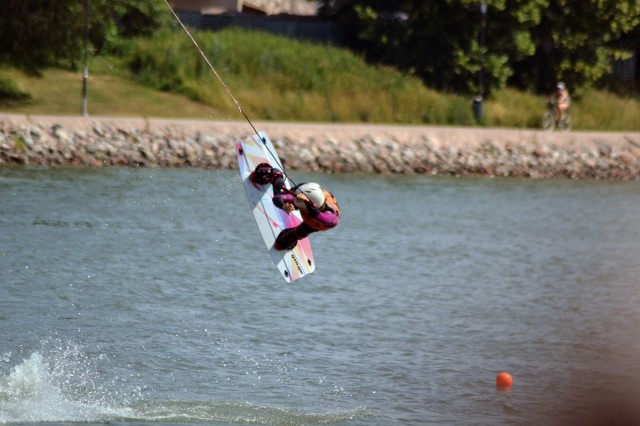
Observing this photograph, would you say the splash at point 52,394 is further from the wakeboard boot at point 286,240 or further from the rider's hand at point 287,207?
the rider's hand at point 287,207

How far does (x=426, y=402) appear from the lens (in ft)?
54.9

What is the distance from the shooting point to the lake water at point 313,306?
54.3 feet

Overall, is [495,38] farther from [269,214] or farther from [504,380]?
[269,214]

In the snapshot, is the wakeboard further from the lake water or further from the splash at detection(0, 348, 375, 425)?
the splash at detection(0, 348, 375, 425)

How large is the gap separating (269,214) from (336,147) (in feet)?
72.7

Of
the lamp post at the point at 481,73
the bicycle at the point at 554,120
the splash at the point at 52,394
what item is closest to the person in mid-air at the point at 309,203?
the splash at the point at 52,394

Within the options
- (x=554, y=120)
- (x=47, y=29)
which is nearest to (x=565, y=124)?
(x=554, y=120)

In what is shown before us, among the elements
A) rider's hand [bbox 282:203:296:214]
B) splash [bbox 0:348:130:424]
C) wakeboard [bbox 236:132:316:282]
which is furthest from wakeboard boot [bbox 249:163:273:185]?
splash [bbox 0:348:130:424]

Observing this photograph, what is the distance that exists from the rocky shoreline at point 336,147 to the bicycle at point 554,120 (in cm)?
95

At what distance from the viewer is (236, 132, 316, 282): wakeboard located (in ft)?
53.5

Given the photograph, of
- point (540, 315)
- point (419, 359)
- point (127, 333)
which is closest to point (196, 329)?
point (127, 333)

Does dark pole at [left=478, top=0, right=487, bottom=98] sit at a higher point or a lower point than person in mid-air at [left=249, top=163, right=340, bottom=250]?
lower

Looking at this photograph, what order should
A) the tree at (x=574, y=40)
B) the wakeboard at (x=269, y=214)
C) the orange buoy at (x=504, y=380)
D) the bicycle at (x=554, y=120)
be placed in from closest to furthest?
1. the wakeboard at (x=269, y=214)
2. the orange buoy at (x=504, y=380)
3. the bicycle at (x=554, y=120)
4. the tree at (x=574, y=40)

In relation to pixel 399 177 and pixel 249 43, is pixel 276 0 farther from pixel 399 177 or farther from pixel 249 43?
pixel 399 177
